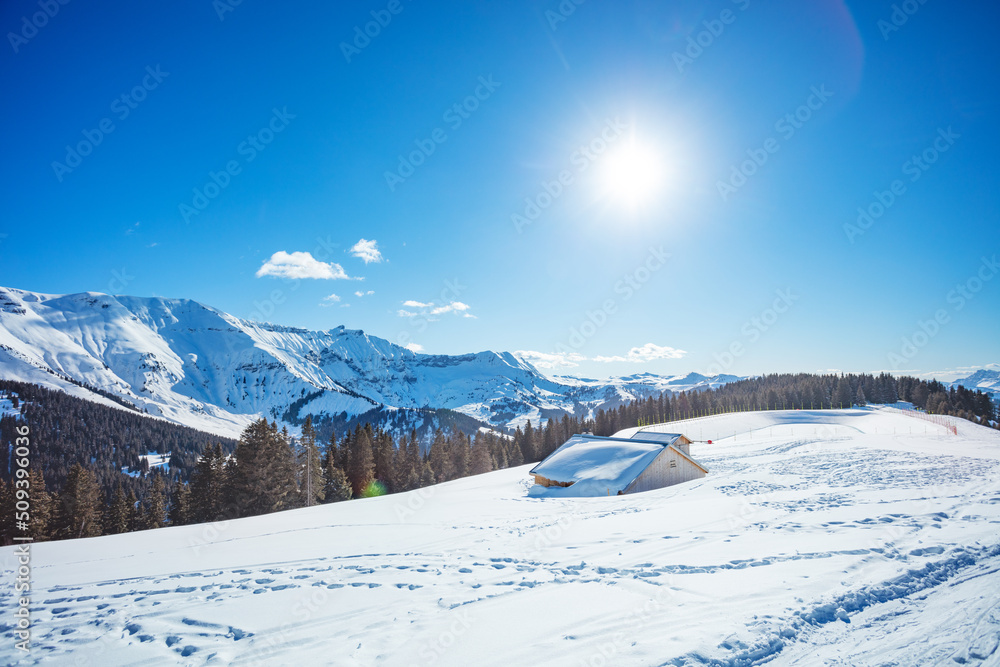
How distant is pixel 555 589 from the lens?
768 centimetres

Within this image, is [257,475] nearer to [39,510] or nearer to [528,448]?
[39,510]

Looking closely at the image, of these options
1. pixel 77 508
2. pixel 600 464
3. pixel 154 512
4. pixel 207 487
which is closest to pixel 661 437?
pixel 600 464

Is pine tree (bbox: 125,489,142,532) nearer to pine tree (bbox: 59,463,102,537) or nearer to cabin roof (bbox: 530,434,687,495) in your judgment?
pine tree (bbox: 59,463,102,537)

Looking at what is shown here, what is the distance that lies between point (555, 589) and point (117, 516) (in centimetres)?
4656

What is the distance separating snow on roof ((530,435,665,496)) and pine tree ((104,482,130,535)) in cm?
3663

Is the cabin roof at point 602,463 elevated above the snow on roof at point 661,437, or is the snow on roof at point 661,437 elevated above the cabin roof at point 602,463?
the snow on roof at point 661,437

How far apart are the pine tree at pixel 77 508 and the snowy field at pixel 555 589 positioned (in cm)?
2819

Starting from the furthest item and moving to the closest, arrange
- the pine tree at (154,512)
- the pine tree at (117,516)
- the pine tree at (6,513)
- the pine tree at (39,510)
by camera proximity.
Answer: the pine tree at (154,512) → the pine tree at (117,516) → the pine tree at (6,513) → the pine tree at (39,510)

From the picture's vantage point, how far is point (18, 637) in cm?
655

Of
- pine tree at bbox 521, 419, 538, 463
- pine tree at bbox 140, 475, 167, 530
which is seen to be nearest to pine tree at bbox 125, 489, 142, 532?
pine tree at bbox 140, 475, 167, 530

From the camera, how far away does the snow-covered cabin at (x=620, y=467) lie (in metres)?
26.9

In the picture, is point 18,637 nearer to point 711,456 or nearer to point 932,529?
point 932,529

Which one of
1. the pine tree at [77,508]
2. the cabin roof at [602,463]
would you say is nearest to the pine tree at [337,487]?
the pine tree at [77,508]

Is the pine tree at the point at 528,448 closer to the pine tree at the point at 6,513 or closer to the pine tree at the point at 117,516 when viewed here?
the pine tree at the point at 117,516
